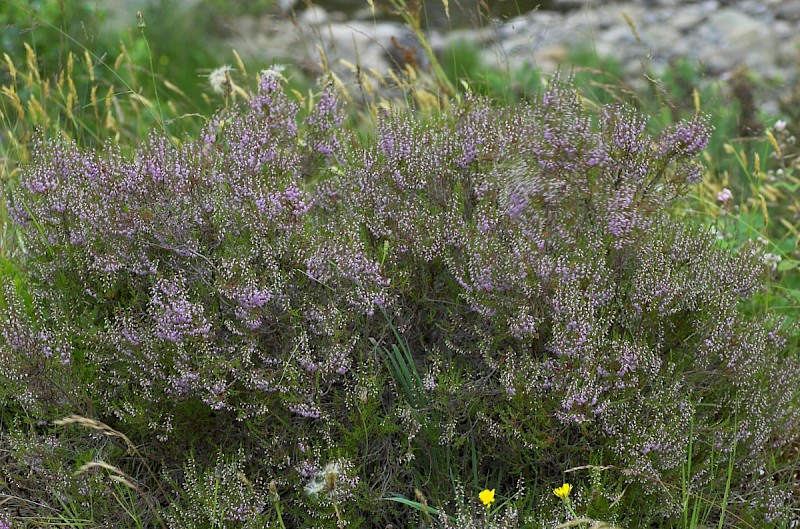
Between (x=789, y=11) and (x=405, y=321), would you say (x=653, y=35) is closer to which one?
(x=789, y=11)

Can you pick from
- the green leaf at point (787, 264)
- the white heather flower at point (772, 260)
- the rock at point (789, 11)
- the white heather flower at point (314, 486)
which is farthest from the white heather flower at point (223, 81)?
the rock at point (789, 11)

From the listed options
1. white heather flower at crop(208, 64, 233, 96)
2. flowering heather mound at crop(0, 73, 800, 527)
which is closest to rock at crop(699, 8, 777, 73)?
white heather flower at crop(208, 64, 233, 96)

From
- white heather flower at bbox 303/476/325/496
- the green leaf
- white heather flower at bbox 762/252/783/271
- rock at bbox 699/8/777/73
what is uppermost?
white heather flower at bbox 303/476/325/496

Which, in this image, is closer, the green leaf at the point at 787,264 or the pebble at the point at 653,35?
the green leaf at the point at 787,264

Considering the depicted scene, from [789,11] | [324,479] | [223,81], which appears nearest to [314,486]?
[324,479]

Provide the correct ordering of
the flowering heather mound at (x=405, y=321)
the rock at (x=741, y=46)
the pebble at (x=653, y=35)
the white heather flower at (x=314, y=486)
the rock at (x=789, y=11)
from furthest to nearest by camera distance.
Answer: the rock at (x=789, y=11) < the rock at (x=741, y=46) < the pebble at (x=653, y=35) < the flowering heather mound at (x=405, y=321) < the white heather flower at (x=314, y=486)

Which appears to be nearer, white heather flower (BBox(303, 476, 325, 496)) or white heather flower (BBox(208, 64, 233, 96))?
white heather flower (BBox(303, 476, 325, 496))

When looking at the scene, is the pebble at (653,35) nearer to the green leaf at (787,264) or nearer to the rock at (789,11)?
the rock at (789,11)

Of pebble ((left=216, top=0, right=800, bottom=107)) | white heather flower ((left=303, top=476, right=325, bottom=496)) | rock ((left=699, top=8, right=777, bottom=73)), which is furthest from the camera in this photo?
rock ((left=699, top=8, right=777, bottom=73))

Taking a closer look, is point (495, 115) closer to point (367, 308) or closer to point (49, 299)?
point (367, 308)

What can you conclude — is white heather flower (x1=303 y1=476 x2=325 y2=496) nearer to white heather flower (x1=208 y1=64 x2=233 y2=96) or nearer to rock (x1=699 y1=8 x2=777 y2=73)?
white heather flower (x1=208 y1=64 x2=233 y2=96)

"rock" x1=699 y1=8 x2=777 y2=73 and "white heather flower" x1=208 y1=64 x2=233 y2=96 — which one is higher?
"white heather flower" x1=208 y1=64 x2=233 y2=96
